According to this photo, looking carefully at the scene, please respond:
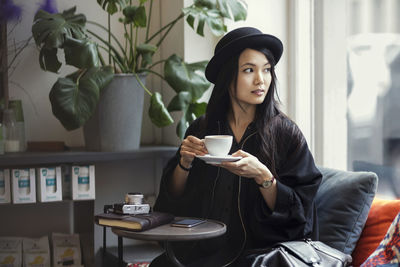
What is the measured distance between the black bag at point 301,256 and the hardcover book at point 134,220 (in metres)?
0.36

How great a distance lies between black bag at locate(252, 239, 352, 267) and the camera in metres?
1.87

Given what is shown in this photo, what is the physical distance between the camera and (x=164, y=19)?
3.25 metres

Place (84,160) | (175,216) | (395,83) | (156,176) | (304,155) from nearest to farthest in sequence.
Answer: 1. (304,155)
2. (175,216)
3. (395,83)
4. (84,160)
5. (156,176)

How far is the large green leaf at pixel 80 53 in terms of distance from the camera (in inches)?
100

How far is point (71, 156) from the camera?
2.66 metres

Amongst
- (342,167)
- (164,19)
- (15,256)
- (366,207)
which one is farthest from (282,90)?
(15,256)

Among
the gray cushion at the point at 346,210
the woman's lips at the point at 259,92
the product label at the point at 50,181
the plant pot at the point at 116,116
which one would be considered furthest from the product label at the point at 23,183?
the gray cushion at the point at 346,210

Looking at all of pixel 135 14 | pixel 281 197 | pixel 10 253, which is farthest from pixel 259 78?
pixel 10 253

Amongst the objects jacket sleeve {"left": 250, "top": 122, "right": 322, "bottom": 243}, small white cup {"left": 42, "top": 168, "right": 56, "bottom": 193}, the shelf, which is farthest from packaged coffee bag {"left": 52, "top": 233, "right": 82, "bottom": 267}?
jacket sleeve {"left": 250, "top": 122, "right": 322, "bottom": 243}

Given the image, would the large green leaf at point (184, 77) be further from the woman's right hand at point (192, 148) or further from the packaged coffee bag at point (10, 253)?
the packaged coffee bag at point (10, 253)

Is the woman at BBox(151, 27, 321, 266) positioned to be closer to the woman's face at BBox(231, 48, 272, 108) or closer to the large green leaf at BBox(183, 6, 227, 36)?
the woman's face at BBox(231, 48, 272, 108)

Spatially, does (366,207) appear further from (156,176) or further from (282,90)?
(156,176)

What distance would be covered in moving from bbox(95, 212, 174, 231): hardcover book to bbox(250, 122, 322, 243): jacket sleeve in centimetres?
34

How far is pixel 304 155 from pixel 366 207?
314mm
